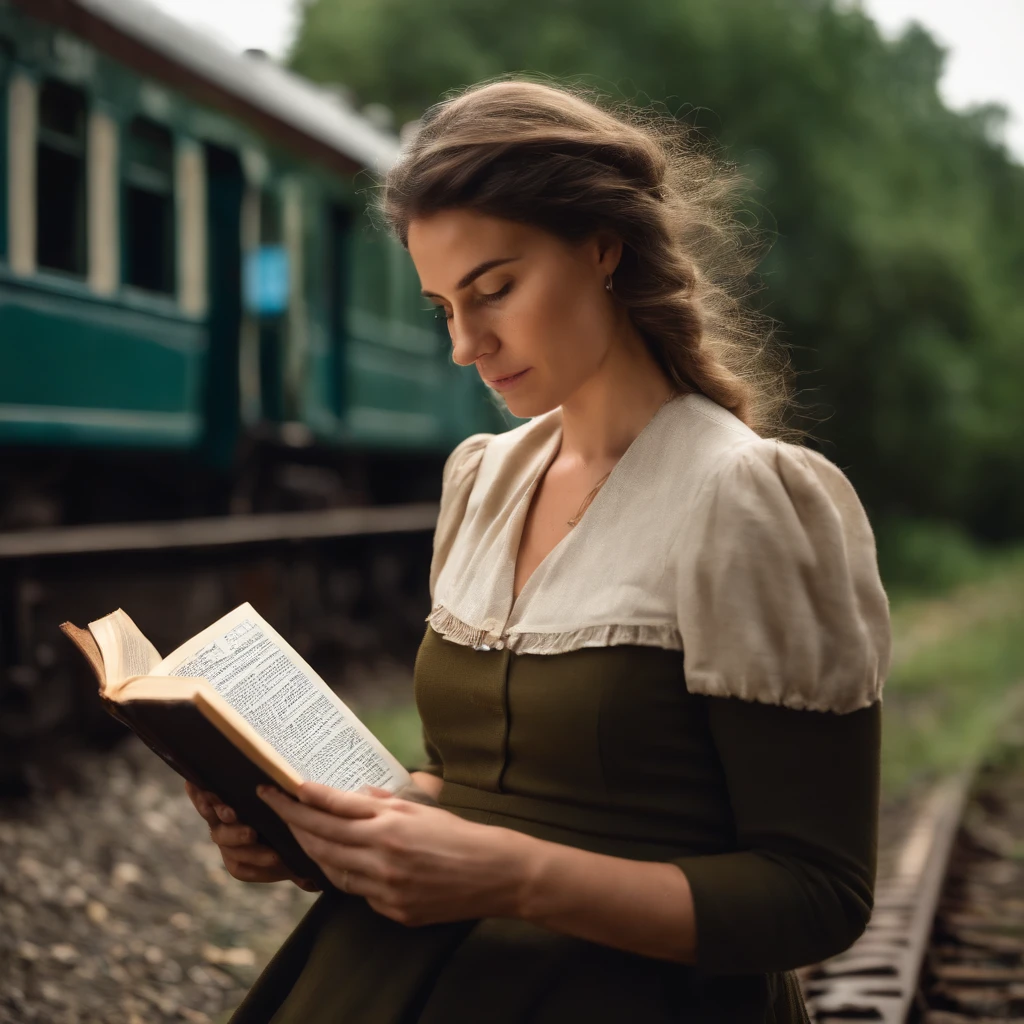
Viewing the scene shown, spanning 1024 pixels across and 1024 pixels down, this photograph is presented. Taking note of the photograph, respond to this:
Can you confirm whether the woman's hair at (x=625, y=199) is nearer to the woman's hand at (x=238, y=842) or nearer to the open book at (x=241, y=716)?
the open book at (x=241, y=716)

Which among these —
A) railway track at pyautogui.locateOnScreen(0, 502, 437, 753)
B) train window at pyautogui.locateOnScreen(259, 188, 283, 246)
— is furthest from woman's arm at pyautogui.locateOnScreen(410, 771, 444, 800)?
train window at pyautogui.locateOnScreen(259, 188, 283, 246)

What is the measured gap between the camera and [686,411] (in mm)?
1693

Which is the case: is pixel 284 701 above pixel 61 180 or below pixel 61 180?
below

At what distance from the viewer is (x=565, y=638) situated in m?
1.57

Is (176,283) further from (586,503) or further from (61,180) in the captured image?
(586,503)

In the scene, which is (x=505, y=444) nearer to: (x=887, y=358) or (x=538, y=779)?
(x=538, y=779)

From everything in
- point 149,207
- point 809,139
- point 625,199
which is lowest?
point 625,199

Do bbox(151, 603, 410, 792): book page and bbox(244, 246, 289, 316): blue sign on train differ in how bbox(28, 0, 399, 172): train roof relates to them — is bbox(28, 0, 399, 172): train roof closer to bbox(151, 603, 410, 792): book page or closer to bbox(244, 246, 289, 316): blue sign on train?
bbox(244, 246, 289, 316): blue sign on train

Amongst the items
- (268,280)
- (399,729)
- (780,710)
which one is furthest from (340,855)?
(268,280)

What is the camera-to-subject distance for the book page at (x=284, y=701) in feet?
5.43

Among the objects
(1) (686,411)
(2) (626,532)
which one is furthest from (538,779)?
(1) (686,411)

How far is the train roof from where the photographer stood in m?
7.21

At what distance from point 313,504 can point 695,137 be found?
777cm

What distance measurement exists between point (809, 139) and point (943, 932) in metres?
18.1
